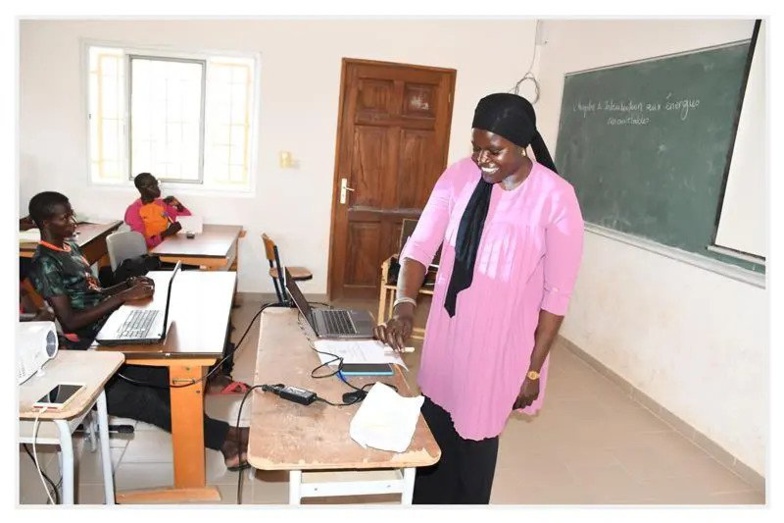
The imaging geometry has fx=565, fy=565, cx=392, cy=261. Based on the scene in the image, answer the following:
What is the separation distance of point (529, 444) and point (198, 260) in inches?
91.2

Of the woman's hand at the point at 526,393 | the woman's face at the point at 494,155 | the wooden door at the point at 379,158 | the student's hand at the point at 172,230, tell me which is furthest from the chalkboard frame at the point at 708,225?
the student's hand at the point at 172,230

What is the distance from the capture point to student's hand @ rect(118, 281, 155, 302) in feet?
7.77

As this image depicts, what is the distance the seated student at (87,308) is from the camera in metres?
2.21

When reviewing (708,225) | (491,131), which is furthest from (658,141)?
(491,131)

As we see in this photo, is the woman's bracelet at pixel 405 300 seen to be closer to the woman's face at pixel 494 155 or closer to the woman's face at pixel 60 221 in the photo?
the woman's face at pixel 494 155

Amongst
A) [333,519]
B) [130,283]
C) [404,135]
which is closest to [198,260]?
[130,283]

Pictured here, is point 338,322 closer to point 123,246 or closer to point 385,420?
point 385,420

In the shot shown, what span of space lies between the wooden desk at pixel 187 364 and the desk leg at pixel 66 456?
375 mm

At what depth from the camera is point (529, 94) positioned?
16.9 feet

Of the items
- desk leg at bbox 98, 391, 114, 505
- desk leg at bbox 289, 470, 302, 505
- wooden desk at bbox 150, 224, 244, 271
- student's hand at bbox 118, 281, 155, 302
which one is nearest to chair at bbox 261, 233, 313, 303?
wooden desk at bbox 150, 224, 244, 271

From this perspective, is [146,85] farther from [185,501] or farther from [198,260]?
[185,501]

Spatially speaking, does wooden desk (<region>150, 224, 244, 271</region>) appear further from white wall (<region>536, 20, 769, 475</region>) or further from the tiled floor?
white wall (<region>536, 20, 769, 475</region>)

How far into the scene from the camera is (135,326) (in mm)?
2123

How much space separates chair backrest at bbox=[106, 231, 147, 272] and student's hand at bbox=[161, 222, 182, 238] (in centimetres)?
51
